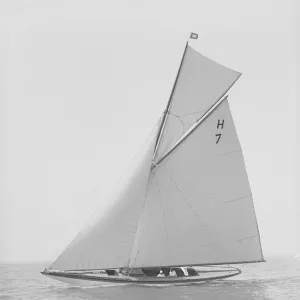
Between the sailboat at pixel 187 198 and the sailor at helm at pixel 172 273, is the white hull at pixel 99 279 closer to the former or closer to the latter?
the sailboat at pixel 187 198

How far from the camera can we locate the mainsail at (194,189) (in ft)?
119

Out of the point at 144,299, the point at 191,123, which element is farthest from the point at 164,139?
the point at 144,299

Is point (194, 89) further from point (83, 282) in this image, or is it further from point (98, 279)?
point (83, 282)

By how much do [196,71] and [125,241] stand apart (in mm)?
14482

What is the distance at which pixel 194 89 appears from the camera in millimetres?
39625

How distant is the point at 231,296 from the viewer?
34344 mm

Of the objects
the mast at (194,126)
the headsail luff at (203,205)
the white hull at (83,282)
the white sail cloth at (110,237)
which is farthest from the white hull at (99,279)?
the mast at (194,126)

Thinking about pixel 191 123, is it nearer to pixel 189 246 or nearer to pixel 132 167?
pixel 132 167

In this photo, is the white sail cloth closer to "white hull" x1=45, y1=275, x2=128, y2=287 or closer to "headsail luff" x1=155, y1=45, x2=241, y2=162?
"white hull" x1=45, y1=275, x2=128, y2=287

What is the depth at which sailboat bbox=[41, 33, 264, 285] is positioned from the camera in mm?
35562

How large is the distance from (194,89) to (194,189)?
7957 millimetres

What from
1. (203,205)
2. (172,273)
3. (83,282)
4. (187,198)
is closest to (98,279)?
(83,282)

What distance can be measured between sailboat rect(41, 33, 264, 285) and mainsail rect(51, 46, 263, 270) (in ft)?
0.24

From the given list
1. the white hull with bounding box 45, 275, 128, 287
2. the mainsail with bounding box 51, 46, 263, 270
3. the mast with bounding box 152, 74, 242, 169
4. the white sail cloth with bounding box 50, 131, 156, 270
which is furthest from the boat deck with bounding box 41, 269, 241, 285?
the mast with bounding box 152, 74, 242, 169
